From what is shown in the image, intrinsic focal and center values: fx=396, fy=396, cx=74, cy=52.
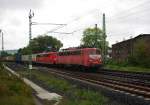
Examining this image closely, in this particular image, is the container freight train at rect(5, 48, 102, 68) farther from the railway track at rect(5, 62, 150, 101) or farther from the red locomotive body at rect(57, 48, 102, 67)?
the railway track at rect(5, 62, 150, 101)

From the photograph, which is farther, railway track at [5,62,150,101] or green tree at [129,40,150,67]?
green tree at [129,40,150,67]

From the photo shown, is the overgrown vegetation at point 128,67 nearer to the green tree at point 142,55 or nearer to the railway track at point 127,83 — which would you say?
the green tree at point 142,55

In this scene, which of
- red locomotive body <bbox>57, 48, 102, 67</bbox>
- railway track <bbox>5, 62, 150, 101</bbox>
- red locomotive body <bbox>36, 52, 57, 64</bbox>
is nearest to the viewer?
railway track <bbox>5, 62, 150, 101</bbox>

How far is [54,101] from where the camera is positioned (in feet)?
66.2

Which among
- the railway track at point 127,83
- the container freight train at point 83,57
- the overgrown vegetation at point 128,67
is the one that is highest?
the container freight train at point 83,57

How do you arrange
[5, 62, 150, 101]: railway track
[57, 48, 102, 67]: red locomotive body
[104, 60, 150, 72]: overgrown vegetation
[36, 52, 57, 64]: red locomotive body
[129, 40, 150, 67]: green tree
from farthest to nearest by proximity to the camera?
[36, 52, 57, 64]: red locomotive body → [129, 40, 150, 67]: green tree → [104, 60, 150, 72]: overgrown vegetation → [57, 48, 102, 67]: red locomotive body → [5, 62, 150, 101]: railway track

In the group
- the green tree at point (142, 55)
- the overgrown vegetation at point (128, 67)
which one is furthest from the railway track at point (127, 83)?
the green tree at point (142, 55)

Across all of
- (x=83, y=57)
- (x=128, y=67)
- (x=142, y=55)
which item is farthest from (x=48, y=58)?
(x=83, y=57)

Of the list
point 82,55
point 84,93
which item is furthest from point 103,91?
point 82,55

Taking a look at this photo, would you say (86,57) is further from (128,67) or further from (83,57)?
(128,67)

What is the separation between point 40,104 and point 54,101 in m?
0.98

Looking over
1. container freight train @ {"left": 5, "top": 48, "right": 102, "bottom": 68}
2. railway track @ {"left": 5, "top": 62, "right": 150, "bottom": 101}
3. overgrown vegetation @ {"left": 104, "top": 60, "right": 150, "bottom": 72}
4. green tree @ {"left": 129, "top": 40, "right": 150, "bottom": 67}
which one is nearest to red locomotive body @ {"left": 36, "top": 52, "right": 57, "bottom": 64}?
container freight train @ {"left": 5, "top": 48, "right": 102, "bottom": 68}

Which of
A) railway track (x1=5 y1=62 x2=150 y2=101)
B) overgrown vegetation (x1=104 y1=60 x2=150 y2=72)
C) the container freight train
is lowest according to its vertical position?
railway track (x1=5 y1=62 x2=150 y2=101)

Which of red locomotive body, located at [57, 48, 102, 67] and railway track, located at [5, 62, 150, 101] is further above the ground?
red locomotive body, located at [57, 48, 102, 67]
